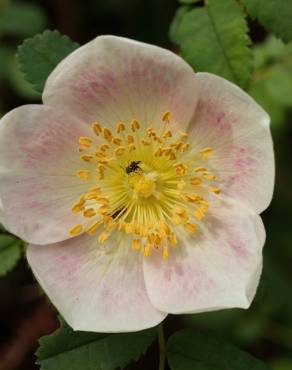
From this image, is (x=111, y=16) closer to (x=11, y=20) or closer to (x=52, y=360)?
A: (x=11, y=20)

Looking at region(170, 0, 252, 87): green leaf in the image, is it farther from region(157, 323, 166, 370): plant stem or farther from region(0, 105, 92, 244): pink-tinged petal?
region(157, 323, 166, 370): plant stem

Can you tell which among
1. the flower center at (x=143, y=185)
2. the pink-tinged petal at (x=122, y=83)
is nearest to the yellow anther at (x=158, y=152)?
the flower center at (x=143, y=185)

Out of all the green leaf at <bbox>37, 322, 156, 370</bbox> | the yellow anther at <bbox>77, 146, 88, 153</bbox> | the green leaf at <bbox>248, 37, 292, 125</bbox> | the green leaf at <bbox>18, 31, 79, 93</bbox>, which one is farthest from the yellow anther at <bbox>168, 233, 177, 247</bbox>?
the green leaf at <bbox>248, 37, 292, 125</bbox>

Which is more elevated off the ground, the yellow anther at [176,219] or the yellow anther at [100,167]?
the yellow anther at [100,167]

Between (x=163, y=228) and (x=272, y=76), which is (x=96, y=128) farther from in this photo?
(x=272, y=76)

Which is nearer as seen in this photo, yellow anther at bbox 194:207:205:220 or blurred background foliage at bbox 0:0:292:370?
yellow anther at bbox 194:207:205:220

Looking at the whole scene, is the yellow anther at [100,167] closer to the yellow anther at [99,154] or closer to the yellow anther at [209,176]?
the yellow anther at [99,154]

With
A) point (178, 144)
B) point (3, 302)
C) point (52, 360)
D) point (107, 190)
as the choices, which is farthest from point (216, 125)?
point (3, 302)
